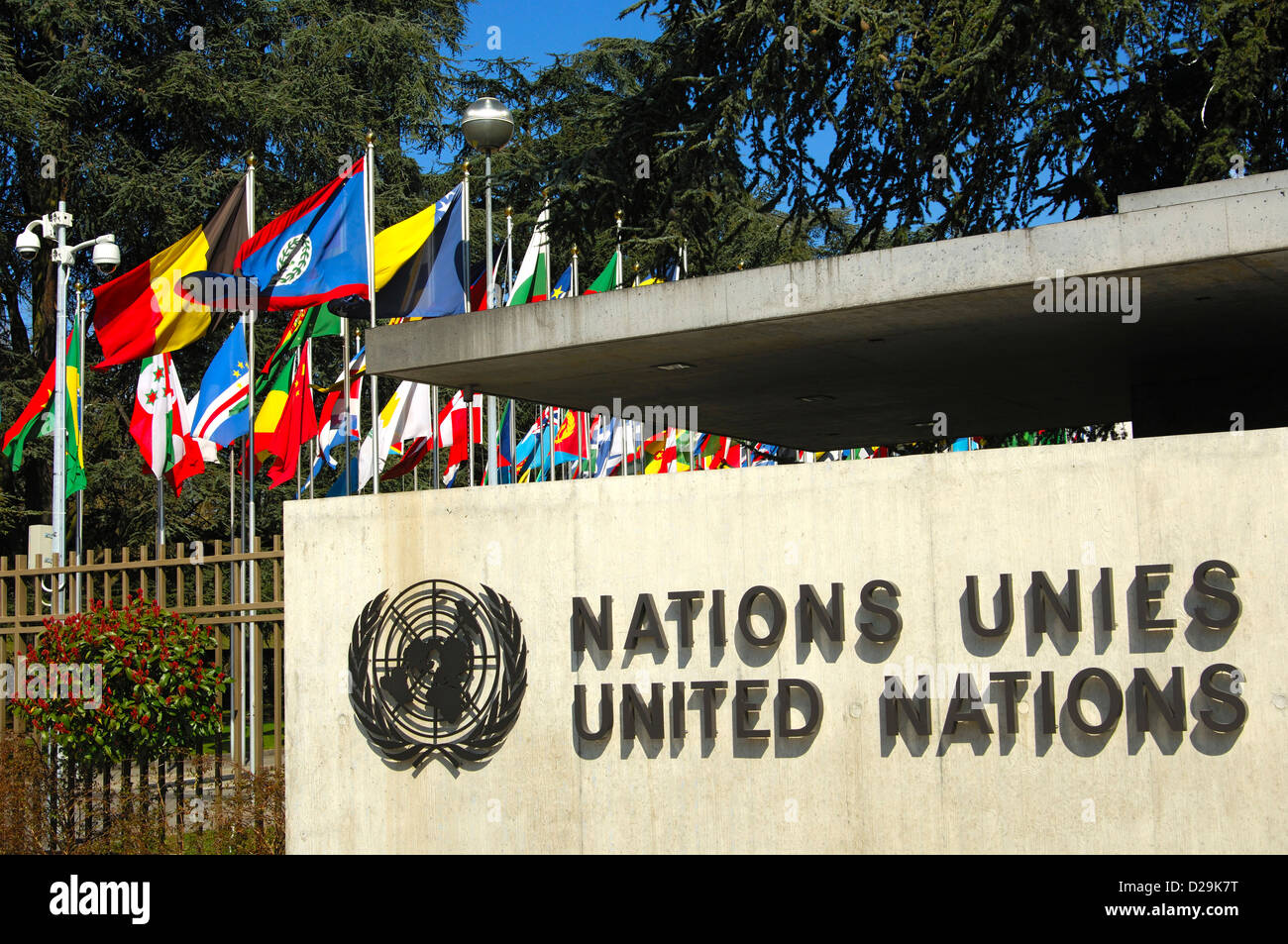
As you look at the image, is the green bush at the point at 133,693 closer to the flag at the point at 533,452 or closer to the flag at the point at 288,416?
the flag at the point at 288,416

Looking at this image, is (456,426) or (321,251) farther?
(456,426)

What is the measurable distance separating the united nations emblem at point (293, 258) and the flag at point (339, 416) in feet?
11.2

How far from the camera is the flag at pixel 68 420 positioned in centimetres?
1682

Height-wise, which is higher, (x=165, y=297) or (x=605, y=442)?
(x=165, y=297)

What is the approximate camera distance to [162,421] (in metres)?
16.8

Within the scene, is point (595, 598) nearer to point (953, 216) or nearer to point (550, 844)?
point (550, 844)

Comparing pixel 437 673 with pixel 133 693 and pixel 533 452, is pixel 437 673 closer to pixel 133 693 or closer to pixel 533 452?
pixel 133 693

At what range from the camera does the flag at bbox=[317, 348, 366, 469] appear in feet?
55.7

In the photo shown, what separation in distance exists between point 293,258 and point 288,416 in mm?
3791

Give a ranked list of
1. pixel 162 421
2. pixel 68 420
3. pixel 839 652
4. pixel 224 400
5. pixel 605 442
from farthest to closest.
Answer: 1. pixel 605 442
2. pixel 68 420
3. pixel 162 421
4. pixel 224 400
5. pixel 839 652

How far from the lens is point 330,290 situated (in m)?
12.3

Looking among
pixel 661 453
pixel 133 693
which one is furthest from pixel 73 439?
pixel 661 453

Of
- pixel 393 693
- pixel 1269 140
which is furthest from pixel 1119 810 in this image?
pixel 1269 140

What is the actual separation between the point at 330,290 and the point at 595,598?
505 centimetres
